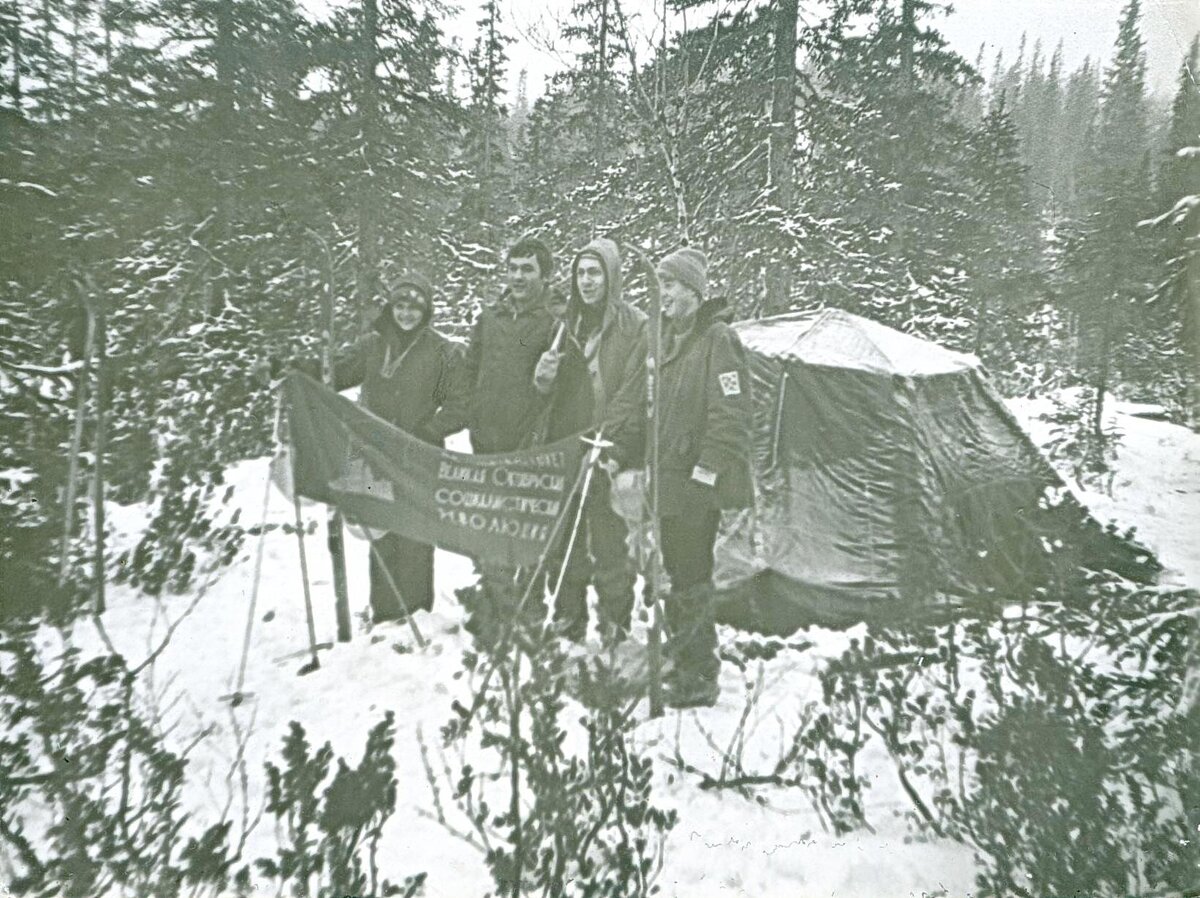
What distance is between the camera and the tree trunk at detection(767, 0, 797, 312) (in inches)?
269

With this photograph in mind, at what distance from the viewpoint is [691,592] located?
3.24 m

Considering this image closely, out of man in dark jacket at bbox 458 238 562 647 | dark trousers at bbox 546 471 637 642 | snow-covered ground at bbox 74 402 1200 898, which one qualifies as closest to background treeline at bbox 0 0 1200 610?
snow-covered ground at bbox 74 402 1200 898

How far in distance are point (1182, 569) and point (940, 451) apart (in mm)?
1568

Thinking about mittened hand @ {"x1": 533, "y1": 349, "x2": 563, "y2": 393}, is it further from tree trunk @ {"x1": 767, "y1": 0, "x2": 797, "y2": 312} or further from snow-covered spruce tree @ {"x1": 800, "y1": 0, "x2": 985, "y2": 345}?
snow-covered spruce tree @ {"x1": 800, "y1": 0, "x2": 985, "y2": 345}

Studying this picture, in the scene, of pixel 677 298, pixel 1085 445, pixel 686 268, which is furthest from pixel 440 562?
pixel 1085 445

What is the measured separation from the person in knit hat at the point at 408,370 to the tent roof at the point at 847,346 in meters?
1.99

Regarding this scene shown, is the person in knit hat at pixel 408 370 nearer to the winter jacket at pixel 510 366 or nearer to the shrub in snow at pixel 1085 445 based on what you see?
the winter jacket at pixel 510 366

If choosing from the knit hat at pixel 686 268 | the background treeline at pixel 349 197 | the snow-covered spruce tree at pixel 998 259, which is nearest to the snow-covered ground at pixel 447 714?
the background treeline at pixel 349 197

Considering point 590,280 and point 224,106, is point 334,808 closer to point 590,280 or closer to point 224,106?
point 590,280

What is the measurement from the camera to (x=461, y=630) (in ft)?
12.7

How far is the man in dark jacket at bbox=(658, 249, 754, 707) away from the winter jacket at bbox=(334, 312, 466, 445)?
4.05 feet

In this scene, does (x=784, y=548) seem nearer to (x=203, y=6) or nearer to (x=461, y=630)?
(x=461, y=630)

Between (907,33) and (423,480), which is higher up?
(907,33)

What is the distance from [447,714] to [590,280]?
2.00 m
